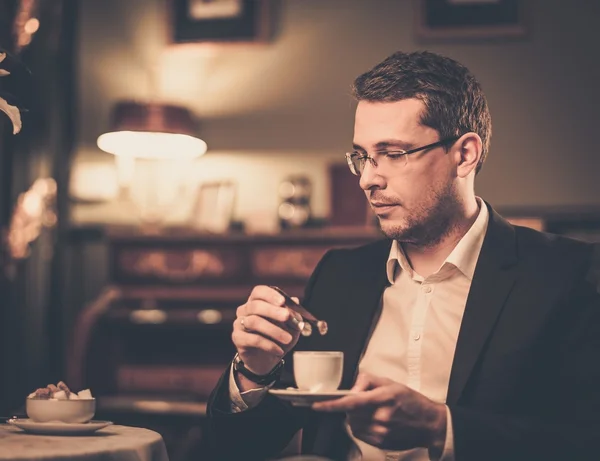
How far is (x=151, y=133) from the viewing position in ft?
15.6

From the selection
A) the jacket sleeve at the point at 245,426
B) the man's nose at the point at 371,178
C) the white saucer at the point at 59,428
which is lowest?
the jacket sleeve at the point at 245,426

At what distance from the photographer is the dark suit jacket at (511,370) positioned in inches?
65.7

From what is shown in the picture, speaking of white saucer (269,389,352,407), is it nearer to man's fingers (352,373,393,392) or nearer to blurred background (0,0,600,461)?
man's fingers (352,373,393,392)

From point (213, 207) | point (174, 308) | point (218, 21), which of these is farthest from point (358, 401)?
point (218, 21)

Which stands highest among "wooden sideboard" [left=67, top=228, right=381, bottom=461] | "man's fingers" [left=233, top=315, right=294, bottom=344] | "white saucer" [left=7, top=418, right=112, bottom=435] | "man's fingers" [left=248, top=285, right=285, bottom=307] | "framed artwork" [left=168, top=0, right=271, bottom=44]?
"framed artwork" [left=168, top=0, right=271, bottom=44]

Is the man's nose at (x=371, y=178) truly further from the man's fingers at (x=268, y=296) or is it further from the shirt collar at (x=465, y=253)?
the man's fingers at (x=268, y=296)

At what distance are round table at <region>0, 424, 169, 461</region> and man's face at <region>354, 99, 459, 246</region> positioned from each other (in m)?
0.69

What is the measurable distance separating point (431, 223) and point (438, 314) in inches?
8.0

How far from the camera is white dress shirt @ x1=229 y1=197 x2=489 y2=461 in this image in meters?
1.89

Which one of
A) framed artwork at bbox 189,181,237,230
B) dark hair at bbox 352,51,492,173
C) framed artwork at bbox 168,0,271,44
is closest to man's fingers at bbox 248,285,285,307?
dark hair at bbox 352,51,492,173

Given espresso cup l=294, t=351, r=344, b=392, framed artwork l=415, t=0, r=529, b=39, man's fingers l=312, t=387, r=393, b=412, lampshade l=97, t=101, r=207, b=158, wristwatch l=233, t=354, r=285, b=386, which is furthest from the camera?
framed artwork l=415, t=0, r=529, b=39

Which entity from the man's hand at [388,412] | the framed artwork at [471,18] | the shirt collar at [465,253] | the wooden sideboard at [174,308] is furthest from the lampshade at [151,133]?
the man's hand at [388,412]

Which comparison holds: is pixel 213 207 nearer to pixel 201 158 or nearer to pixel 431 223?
pixel 201 158

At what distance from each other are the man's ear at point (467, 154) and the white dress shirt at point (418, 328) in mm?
102
